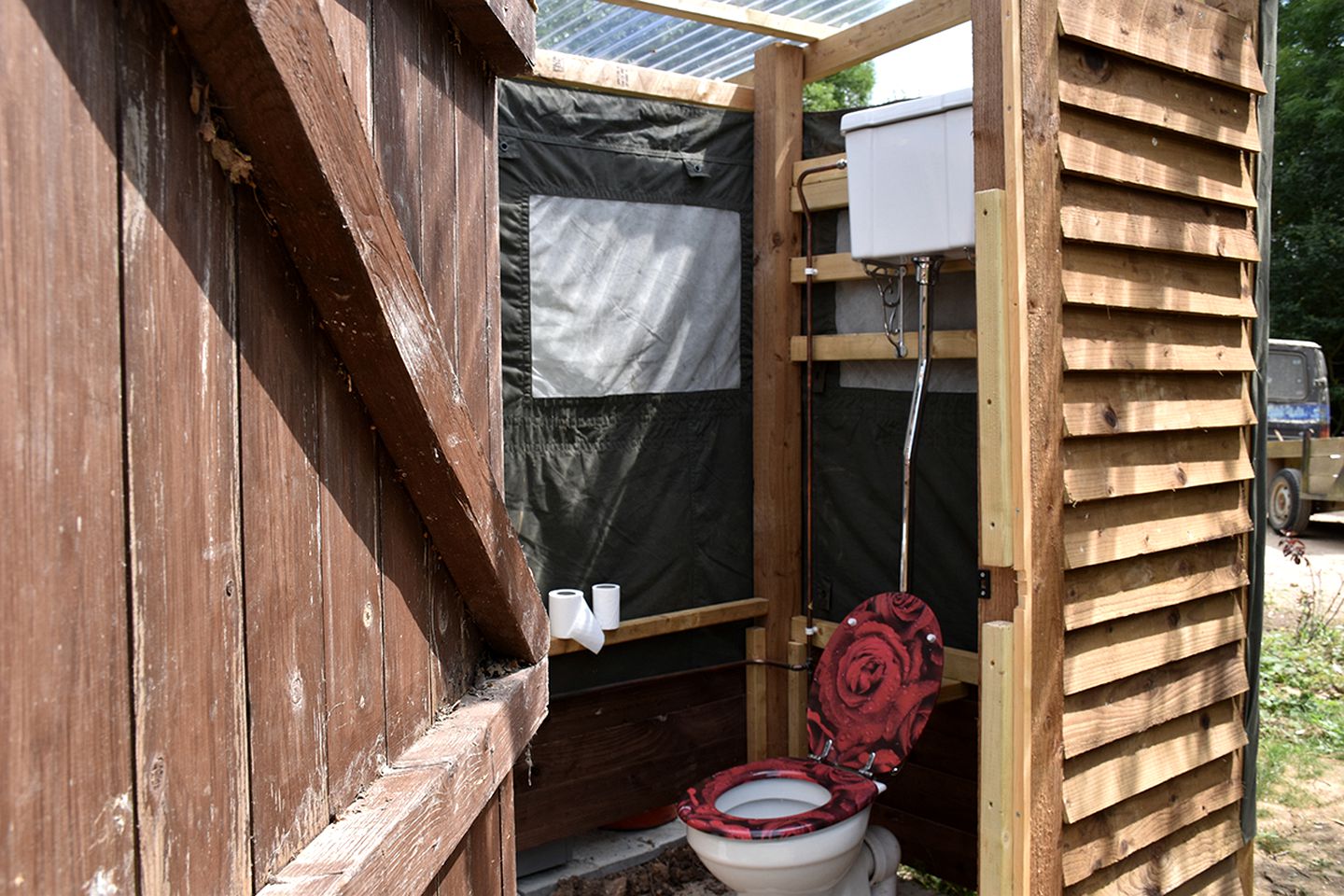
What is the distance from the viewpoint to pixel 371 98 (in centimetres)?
112

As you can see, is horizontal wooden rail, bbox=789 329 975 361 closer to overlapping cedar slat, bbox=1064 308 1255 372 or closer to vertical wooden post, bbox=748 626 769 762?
overlapping cedar slat, bbox=1064 308 1255 372

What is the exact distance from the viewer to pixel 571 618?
337cm

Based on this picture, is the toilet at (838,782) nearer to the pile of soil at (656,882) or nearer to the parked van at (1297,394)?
the pile of soil at (656,882)

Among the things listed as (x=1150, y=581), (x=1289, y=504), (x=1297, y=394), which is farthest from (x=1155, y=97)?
(x=1297, y=394)

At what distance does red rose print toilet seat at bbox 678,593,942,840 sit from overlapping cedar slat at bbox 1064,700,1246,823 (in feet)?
1.65

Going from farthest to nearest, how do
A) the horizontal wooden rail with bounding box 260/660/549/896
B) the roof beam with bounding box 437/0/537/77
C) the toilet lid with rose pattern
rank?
the toilet lid with rose pattern
the roof beam with bounding box 437/0/537/77
the horizontal wooden rail with bounding box 260/660/549/896

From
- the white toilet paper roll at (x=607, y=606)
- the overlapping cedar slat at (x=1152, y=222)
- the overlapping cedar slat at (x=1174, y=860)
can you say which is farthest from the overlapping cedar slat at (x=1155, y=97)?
the white toilet paper roll at (x=607, y=606)

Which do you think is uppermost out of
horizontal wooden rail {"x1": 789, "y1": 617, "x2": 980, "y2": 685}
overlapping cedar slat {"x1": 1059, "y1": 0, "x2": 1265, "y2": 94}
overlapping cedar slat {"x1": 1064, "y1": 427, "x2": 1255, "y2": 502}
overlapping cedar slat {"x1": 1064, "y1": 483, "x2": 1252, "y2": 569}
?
overlapping cedar slat {"x1": 1059, "y1": 0, "x2": 1265, "y2": 94}

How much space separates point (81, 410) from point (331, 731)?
472 mm

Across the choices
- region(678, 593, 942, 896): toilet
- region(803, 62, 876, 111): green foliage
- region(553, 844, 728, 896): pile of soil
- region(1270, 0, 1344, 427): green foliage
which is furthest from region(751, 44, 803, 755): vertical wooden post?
region(1270, 0, 1344, 427): green foliage

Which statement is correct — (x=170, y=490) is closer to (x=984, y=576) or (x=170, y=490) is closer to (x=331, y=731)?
(x=331, y=731)

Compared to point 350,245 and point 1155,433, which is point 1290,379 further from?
point 350,245

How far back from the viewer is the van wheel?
9.72m

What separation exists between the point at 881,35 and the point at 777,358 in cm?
105
